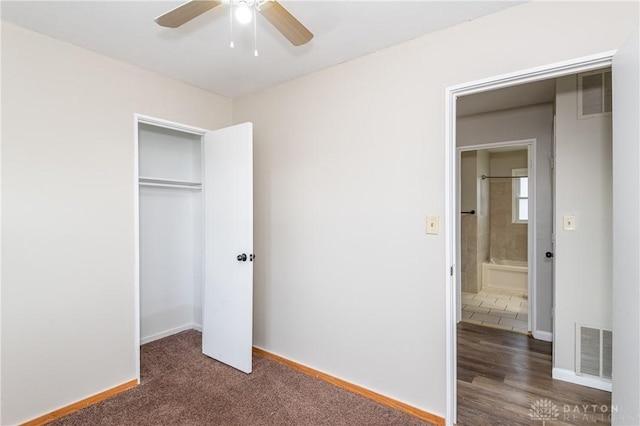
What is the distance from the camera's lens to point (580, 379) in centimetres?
249

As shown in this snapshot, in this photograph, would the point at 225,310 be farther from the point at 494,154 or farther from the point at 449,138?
the point at 494,154

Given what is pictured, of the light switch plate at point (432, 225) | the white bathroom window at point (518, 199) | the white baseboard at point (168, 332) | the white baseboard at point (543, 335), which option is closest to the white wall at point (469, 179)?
the white bathroom window at point (518, 199)

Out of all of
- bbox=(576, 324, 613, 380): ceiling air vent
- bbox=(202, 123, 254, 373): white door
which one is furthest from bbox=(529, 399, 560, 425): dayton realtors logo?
bbox=(202, 123, 254, 373): white door

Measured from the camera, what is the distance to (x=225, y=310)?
2.78m

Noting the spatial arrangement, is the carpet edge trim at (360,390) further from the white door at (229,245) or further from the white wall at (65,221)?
the white wall at (65,221)

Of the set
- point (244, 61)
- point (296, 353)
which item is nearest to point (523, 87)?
point (244, 61)

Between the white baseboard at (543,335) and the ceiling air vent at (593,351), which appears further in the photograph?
the white baseboard at (543,335)

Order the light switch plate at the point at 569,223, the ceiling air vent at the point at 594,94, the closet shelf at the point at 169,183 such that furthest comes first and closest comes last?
the closet shelf at the point at 169,183 < the light switch plate at the point at 569,223 < the ceiling air vent at the point at 594,94

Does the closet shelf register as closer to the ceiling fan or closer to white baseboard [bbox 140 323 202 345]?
white baseboard [bbox 140 323 202 345]

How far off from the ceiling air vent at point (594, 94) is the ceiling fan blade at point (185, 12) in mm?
2704

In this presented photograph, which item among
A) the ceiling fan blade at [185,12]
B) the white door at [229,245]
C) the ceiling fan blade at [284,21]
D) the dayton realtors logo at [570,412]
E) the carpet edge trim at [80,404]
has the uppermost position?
the ceiling fan blade at [185,12]

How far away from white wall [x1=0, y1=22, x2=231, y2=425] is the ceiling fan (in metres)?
1.17

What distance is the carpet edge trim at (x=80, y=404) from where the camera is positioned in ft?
6.60

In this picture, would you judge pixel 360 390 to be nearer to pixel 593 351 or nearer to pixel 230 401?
pixel 230 401
